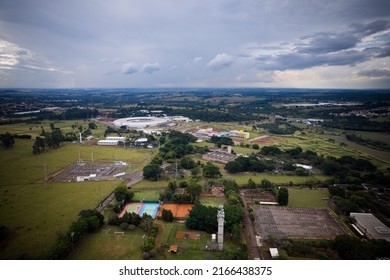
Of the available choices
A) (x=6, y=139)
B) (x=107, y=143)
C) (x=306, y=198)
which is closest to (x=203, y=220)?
(x=306, y=198)

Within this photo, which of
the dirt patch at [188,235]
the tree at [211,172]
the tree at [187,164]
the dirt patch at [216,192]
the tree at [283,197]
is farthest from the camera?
the tree at [187,164]

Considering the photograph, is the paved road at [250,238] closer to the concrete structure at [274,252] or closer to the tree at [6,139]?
the concrete structure at [274,252]

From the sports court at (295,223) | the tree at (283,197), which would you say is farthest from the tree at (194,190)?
the tree at (283,197)

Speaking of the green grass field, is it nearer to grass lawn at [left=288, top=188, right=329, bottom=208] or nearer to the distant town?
the distant town

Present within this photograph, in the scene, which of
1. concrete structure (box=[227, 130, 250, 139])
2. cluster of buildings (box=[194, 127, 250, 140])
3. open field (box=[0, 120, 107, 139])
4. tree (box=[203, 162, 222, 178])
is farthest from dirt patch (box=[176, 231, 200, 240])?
concrete structure (box=[227, 130, 250, 139])

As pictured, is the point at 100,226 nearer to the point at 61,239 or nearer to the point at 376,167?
the point at 61,239

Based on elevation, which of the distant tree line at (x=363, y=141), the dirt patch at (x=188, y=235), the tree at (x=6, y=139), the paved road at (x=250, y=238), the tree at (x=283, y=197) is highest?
the tree at (x=6, y=139)
